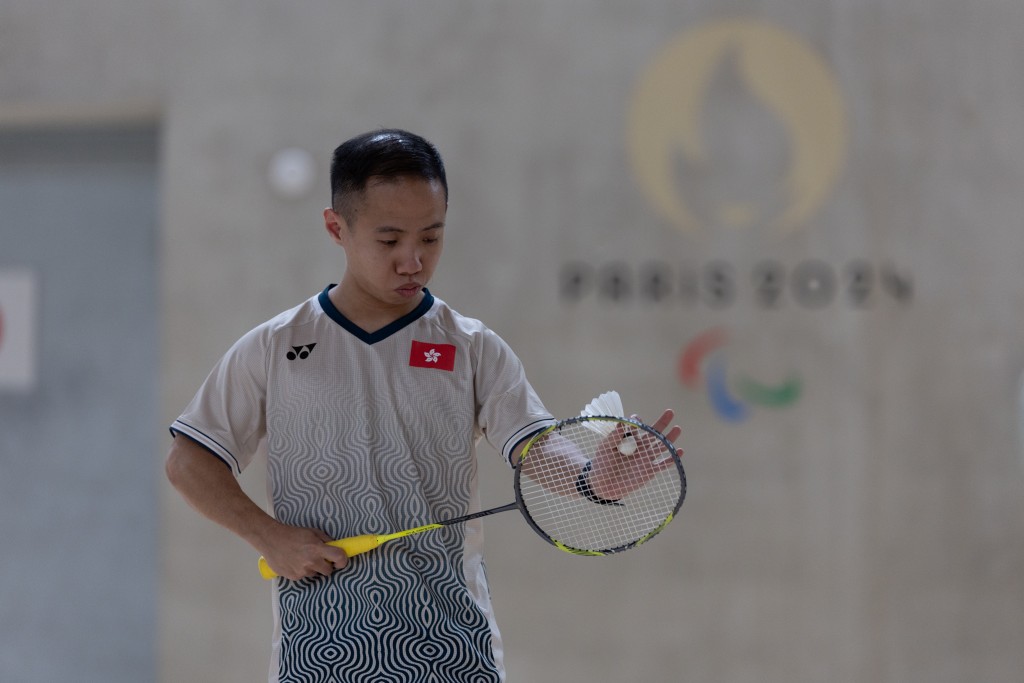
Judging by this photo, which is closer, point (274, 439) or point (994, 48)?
point (274, 439)

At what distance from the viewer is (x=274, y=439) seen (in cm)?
196

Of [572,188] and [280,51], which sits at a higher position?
[280,51]

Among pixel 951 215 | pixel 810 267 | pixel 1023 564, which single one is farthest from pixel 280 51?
pixel 1023 564

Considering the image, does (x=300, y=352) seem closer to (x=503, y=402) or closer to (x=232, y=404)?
(x=232, y=404)

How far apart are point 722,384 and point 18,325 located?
2.99m

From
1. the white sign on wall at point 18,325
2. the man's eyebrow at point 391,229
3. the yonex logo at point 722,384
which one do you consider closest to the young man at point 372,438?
the man's eyebrow at point 391,229

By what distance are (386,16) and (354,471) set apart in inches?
112

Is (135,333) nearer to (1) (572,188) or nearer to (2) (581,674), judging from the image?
(1) (572,188)

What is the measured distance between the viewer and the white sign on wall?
4.64 meters

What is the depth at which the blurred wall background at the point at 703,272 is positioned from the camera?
13.7 ft

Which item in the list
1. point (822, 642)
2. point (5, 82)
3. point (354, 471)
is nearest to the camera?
point (354, 471)

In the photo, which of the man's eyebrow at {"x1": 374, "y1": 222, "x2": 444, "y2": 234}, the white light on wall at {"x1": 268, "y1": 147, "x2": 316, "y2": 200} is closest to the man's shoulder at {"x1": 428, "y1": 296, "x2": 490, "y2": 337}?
the man's eyebrow at {"x1": 374, "y1": 222, "x2": 444, "y2": 234}

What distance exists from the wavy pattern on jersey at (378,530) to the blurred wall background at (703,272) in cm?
233

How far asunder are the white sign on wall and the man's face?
3.24 meters
